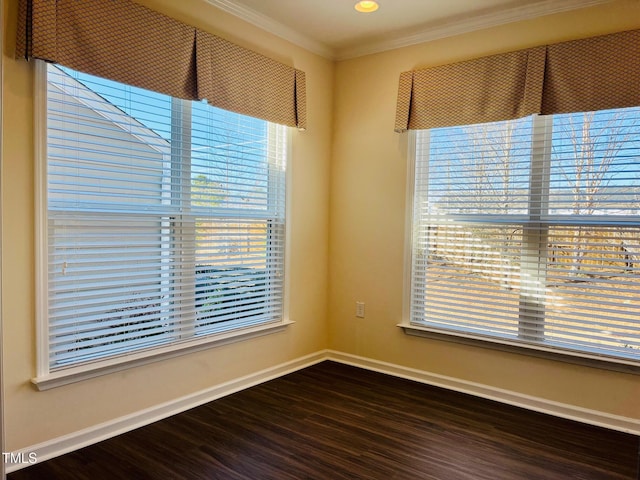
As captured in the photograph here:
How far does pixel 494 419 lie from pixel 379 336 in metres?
1.10

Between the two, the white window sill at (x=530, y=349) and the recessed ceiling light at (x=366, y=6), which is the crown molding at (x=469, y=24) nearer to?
the recessed ceiling light at (x=366, y=6)

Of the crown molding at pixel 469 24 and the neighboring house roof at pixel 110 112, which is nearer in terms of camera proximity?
the neighboring house roof at pixel 110 112

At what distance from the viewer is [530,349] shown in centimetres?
304

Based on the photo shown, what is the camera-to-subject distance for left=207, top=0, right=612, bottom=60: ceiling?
295 cm

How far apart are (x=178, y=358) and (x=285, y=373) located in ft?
3.30

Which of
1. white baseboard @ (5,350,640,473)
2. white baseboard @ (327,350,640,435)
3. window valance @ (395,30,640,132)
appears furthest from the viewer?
white baseboard @ (327,350,640,435)

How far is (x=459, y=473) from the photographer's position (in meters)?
2.25

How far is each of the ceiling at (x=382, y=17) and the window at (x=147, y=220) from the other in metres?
0.72

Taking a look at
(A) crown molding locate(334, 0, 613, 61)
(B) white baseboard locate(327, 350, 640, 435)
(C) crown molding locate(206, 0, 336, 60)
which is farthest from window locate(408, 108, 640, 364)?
(C) crown molding locate(206, 0, 336, 60)

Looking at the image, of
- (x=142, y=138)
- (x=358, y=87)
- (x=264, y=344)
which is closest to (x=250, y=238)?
(x=264, y=344)

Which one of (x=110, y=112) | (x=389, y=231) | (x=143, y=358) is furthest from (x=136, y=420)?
(x=389, y=231)

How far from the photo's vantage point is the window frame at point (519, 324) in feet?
9.32

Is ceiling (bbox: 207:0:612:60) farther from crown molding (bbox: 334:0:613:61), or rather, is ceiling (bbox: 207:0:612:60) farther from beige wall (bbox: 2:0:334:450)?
beige wall (bbox: 2:0:334:450)

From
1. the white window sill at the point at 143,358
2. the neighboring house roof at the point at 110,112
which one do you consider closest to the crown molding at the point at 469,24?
the neighboring house roof at the point at 110,112
